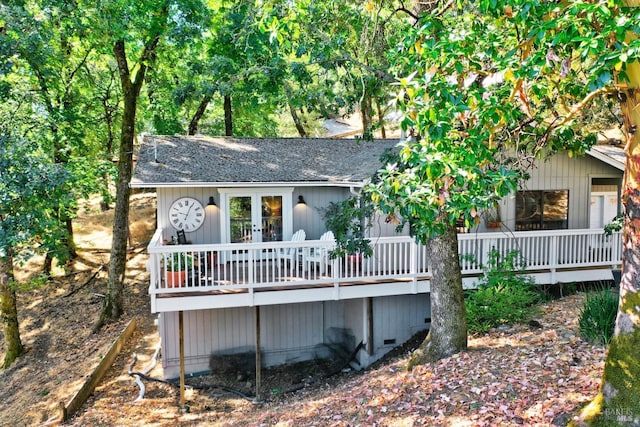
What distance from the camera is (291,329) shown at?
11.8 metres

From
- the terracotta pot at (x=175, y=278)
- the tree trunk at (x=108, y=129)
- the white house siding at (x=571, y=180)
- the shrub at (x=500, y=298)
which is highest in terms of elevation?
the tree trunk at (x=108, y=129)

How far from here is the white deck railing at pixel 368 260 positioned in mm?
8977

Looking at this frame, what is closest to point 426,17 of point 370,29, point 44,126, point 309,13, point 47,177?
point 309,13

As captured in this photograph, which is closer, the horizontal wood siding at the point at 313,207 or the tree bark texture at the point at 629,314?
the tree bark texture at the point at 629,314

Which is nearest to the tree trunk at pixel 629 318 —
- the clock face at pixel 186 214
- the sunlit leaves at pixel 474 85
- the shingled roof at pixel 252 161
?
the sunlit leaves at pixel 474 85

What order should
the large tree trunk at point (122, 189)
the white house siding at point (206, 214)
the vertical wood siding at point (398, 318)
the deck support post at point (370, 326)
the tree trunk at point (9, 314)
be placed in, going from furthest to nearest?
1. the large tree trunk at point (122, 189)
2. the tree trunk at point (9, 314)
3. the white house siding at point (206, 214)
4. the vertical wood siding at point (398, 318)
5. the deck support post at point (370, 326)

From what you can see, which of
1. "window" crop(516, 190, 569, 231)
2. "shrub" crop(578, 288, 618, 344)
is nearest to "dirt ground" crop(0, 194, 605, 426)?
"shrub" crop(578, 288, 618, 344)

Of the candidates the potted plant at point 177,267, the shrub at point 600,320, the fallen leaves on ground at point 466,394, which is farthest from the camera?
the potted plant at point 177,267

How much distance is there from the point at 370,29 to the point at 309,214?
504 cm

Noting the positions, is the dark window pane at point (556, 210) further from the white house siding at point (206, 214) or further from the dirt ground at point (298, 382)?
the white house siding at point (206, 214)

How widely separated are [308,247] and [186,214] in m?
3.63

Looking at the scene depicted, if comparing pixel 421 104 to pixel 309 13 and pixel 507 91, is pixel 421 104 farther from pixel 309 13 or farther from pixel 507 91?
pixel 309 13

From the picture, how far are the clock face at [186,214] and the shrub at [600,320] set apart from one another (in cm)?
851

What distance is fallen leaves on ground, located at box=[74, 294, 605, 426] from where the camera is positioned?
206 inches
